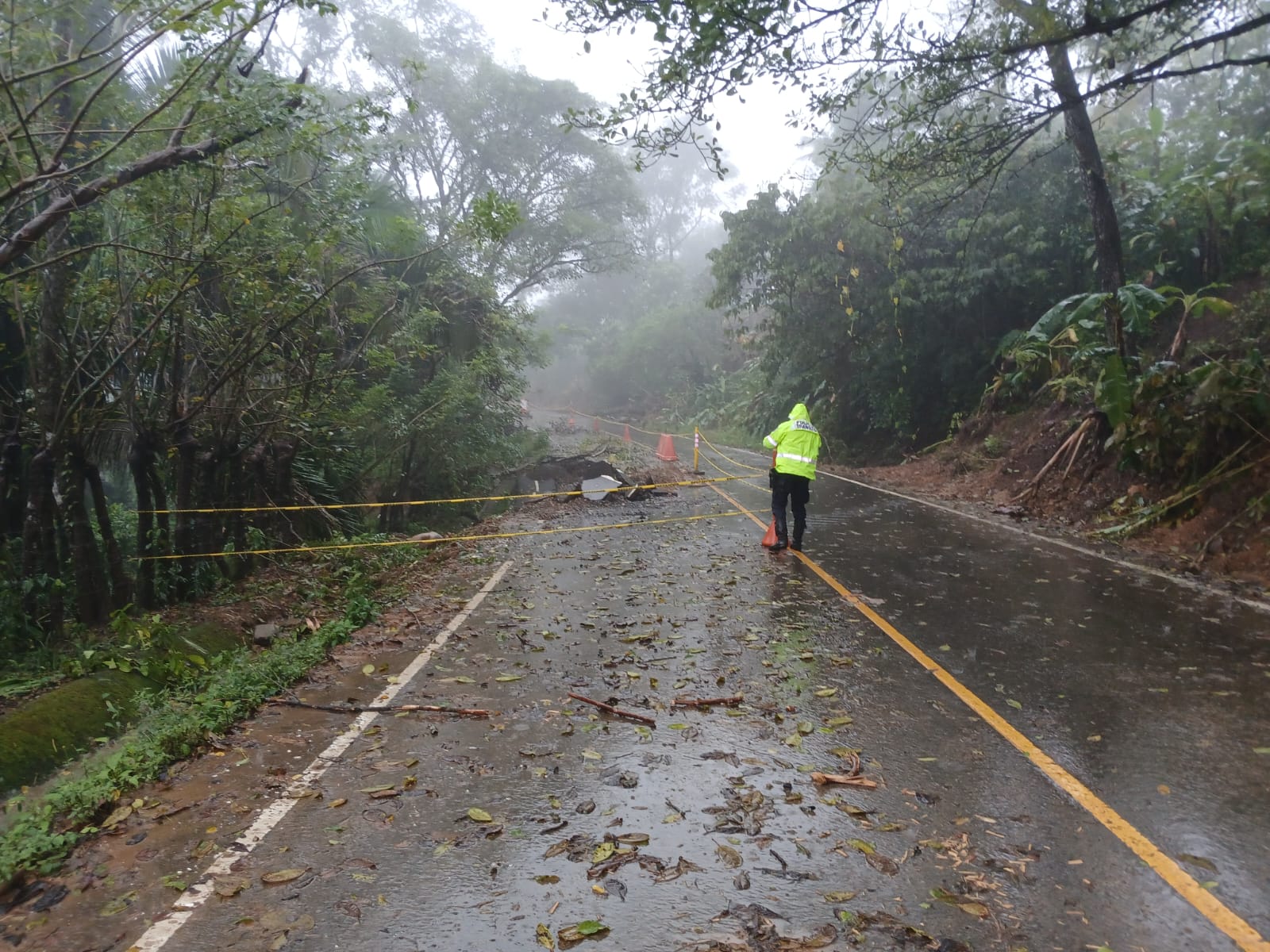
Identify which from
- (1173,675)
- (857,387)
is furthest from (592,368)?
(1173,675)

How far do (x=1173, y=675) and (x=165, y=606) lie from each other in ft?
34.7

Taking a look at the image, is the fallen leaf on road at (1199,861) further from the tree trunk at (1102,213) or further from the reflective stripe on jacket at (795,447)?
the tree trunk at (1102,213)

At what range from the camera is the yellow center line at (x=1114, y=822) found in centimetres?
317

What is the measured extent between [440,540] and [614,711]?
8.35 m

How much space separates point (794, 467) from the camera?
10.5 metres

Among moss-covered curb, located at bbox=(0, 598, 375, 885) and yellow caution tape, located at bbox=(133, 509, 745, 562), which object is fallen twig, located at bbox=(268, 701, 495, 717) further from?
yellow caution tape, located at bbox=(133, 509, 745, 562)

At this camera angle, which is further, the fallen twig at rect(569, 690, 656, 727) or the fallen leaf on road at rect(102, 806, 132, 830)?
the fallen twig at rect(569, 690, 656, 727)

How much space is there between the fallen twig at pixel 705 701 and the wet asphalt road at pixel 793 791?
107mm

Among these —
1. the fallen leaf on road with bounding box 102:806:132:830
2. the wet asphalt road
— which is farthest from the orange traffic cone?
the fallen leaf on road with bounding box 102:806:132:830

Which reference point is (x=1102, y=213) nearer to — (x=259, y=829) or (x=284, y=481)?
(x=284, y=481)

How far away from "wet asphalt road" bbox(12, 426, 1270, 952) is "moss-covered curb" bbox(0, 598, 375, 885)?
2.52ft

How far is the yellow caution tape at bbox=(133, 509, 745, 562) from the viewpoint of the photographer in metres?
11.3

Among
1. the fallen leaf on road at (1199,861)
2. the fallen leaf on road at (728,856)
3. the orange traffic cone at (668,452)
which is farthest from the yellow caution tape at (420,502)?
the fallen leaf on road at (1199,861)

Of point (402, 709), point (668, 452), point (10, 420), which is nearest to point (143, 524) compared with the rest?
point (10, 420)
